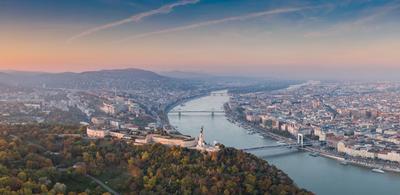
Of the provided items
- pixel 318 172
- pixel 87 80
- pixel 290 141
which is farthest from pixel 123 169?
pixel 87 80

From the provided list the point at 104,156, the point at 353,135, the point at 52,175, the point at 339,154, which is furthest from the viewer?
the point at 353,135

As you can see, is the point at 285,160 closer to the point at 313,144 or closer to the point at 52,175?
the point at 313,144

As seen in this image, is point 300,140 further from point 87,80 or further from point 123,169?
point 87,80

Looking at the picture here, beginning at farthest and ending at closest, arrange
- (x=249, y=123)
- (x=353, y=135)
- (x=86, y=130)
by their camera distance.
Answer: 1. (x=249, y=123)
2. (x=353, y=135)
3. (x=86, y=130)

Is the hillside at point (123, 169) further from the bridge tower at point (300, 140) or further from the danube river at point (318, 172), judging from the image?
the bridge tower at point (300, 140)

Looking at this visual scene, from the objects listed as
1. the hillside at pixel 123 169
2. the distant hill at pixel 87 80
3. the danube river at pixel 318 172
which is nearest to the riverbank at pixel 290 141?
the danube river at pixel 318 172

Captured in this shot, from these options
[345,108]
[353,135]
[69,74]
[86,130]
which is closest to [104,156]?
[86,130]

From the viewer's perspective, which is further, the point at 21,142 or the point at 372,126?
A: the point at 372,126
